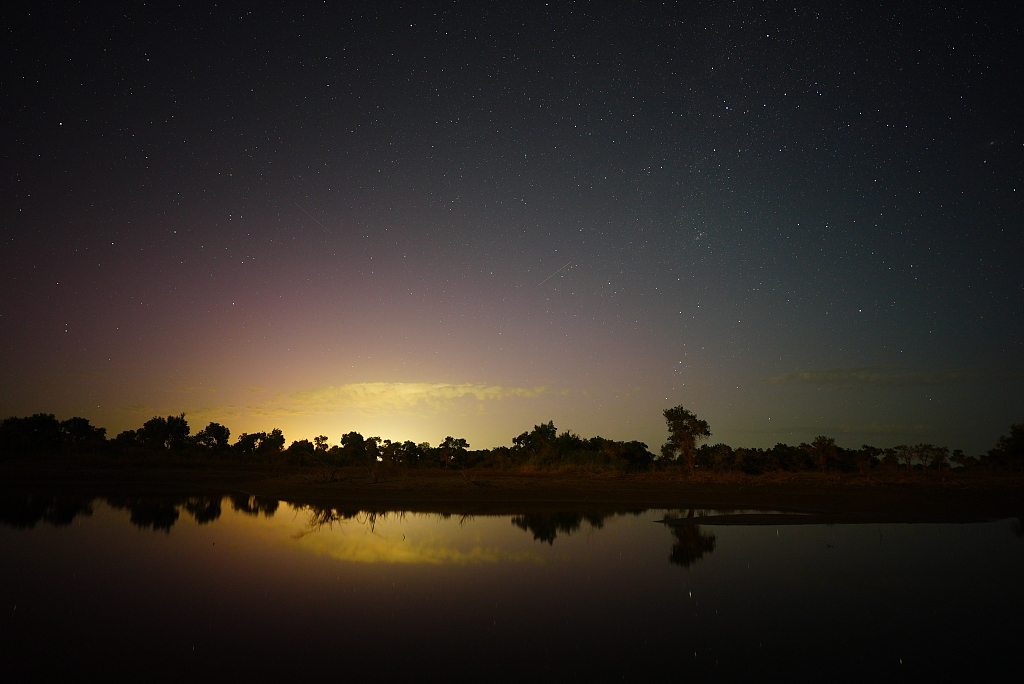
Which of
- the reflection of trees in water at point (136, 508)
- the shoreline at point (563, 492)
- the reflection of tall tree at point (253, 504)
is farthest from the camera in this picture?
the shoreline at point (563, 492)

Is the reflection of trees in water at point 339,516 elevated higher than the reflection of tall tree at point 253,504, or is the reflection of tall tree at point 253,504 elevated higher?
the reflection of tall tree at point 253,504

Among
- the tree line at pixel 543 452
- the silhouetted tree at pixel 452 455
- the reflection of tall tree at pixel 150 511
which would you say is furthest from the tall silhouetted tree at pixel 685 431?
the reflection of tall tree at pixel 150 511

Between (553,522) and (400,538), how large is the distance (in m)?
6.16

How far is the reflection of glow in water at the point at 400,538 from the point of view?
13.9 m

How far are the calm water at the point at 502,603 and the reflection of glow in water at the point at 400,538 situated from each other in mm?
154

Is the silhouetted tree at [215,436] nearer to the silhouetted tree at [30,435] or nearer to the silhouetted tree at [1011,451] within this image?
the silhouetted tree at [30,435]

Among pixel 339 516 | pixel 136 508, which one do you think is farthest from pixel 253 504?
pixel 339 516

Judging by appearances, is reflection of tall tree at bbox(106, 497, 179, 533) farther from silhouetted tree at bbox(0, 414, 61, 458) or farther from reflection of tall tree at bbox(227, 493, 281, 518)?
silhouetted tree at bbox(0, 414, 61, 458)

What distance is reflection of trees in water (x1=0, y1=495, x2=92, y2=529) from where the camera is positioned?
17833mm

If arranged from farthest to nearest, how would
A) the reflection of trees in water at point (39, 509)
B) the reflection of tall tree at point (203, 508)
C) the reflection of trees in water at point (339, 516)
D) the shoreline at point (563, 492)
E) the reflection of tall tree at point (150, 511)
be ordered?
the shoreline at point (563, 492)
the reflection of tall tree at point (203, 508)
the reflection of trees in water at point (339, 516)
the reflection of tall tree at point (150, 511)
the reflection of trees in water at point (39, 509)

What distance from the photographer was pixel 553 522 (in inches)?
803

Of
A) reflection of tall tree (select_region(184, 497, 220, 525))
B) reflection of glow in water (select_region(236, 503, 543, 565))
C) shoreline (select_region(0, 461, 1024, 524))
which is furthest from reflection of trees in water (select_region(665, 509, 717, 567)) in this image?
reflection of tall tree (select_region(184, 497, 220, 525))

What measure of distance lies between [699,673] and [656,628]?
5.55ft

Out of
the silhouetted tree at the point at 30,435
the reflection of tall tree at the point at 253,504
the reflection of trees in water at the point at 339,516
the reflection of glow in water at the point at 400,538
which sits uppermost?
the silhouetted tree at the point at 30,435
